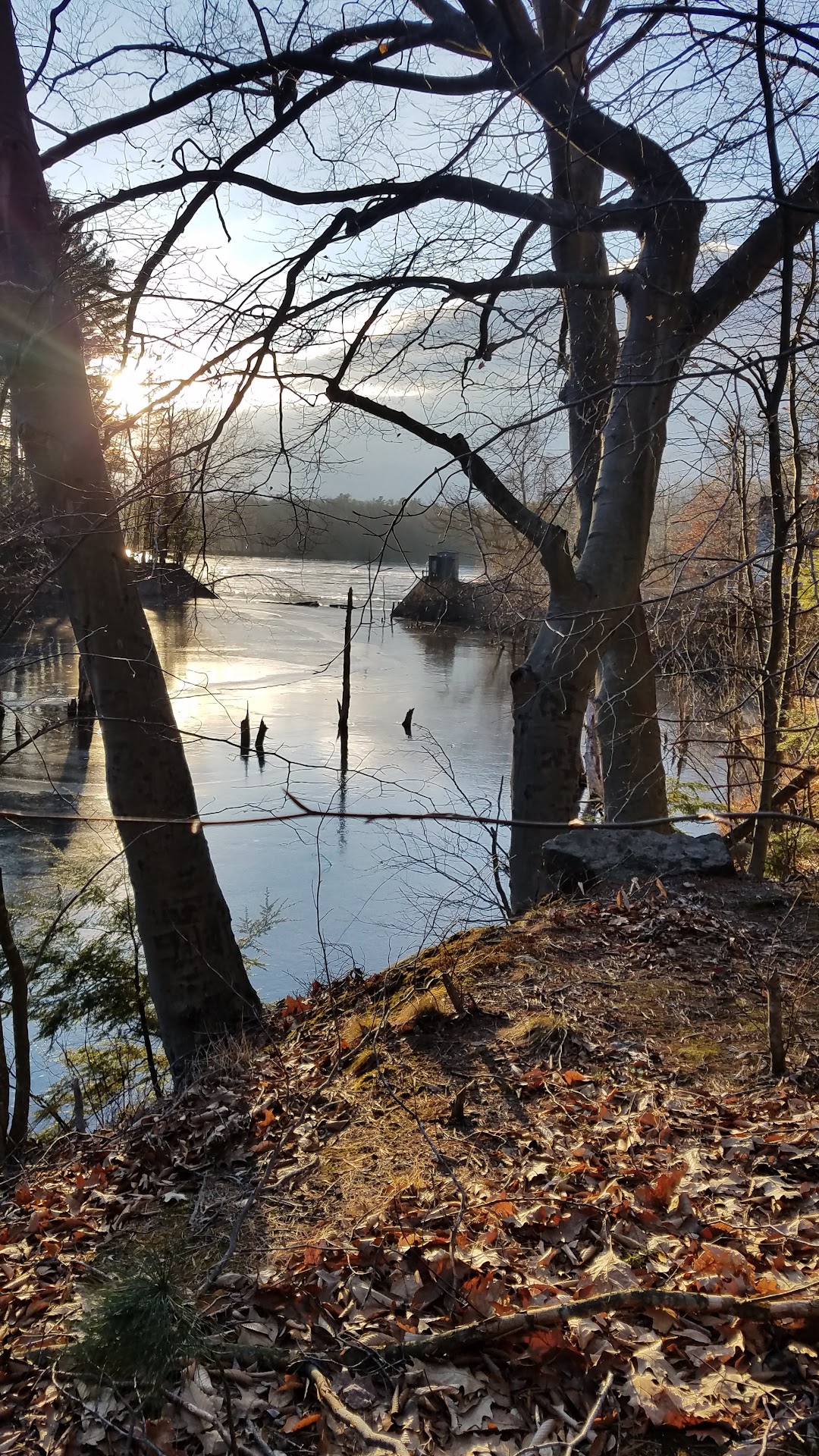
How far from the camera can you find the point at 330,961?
1159cm

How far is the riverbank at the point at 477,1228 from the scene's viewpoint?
7.24 feet

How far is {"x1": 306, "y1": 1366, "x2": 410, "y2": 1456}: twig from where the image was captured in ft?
6.97

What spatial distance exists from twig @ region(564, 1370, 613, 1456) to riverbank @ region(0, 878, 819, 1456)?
0.01 metres

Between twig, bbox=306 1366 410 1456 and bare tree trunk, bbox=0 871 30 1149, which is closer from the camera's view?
twig, bbox=306 1366 410 1456

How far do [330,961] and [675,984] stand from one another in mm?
7317

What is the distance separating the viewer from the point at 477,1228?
9.42 feet

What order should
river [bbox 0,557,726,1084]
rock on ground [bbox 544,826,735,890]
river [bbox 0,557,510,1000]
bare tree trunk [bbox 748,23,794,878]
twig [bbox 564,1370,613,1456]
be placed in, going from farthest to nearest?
river [bbox 0,557,510,1000] < river [bbox 0,557,726,1084] < rock on ground [bbox 544,826,735,890] < bare tree trunk [bbox 748,23,794,878] < twig [bbox 564,1370,613,1456]

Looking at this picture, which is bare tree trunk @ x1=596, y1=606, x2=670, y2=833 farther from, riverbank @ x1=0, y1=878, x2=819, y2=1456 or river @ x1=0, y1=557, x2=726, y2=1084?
riverbank @ x1=0, y1=878, x2=819, y2=1456

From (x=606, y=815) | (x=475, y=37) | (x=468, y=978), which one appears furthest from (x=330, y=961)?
(x=475, y=37)

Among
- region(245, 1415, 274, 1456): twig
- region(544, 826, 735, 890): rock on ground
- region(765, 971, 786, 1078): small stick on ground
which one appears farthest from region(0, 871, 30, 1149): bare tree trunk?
region(765, 971, 786, 1078): small stick on ground

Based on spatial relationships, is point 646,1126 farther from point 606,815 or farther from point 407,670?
point 407,670

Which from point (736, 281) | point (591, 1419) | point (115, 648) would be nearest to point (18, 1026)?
point (115, 648)

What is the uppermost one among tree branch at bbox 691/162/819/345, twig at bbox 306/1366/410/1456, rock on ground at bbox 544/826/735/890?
tree branch at bbox 691/162/819/345

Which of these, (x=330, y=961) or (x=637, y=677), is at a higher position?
(x=637, y=677)
